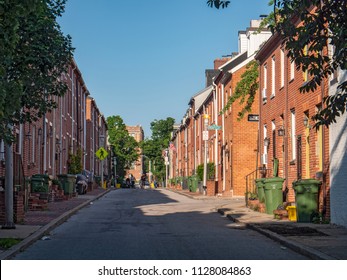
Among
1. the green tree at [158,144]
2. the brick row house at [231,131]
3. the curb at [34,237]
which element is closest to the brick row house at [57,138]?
the curb at [34,237]

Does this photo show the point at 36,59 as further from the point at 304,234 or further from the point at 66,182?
the point at 66,182

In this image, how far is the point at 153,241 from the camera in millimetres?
13586

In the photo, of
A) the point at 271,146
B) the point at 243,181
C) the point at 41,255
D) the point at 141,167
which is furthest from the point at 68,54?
the point at 141,167

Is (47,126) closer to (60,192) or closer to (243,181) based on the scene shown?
(60,192)

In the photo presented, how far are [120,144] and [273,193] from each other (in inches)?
3135

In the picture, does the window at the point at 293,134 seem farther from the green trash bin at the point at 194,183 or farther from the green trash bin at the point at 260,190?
the green trash bin at the point at 194,183

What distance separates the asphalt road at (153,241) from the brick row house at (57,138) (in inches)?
90.7

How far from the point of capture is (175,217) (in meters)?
21.1

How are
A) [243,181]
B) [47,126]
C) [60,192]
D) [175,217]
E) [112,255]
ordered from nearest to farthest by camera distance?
[112,255] → [175,217] → [60,192] → [47,126] → [243,181]

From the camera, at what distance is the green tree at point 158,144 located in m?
109

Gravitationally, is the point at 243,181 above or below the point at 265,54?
below

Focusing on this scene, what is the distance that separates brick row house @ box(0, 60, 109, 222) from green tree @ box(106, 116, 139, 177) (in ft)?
114

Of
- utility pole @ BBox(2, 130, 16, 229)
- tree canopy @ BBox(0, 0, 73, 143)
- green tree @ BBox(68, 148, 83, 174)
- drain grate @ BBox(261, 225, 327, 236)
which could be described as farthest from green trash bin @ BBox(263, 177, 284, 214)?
green tree @ BBox(68, 148, 83, 174)

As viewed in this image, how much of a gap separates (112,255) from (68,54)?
17.4 feet
